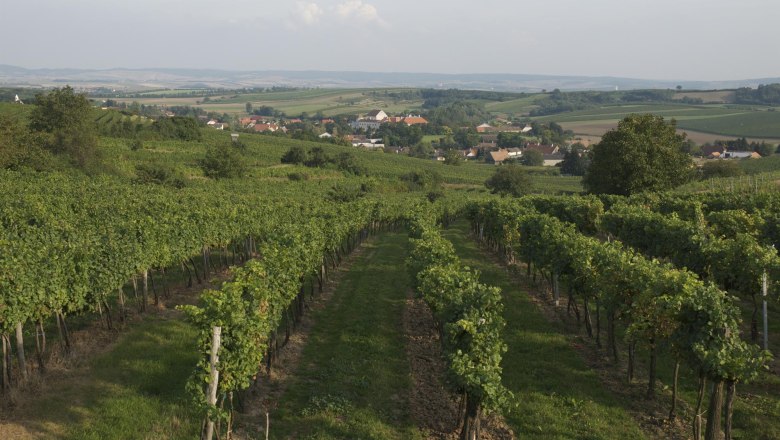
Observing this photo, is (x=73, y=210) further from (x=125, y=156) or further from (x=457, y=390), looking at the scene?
(x=125, y=156)

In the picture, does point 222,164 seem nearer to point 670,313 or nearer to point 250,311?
point 250,311

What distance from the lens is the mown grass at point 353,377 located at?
13.7 m

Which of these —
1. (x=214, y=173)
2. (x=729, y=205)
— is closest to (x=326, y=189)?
(x=214, y=173)

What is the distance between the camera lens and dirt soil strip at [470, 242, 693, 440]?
13711mm

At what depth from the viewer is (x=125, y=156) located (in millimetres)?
76562

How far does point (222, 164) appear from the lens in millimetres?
70812

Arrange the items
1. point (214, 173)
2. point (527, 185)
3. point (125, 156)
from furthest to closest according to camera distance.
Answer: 1. point (527, 185)
2. point (125, 156)
3. point (214, 173)

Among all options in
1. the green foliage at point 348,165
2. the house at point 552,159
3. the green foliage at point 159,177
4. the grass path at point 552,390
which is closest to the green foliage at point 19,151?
the green foliage at point 159,177

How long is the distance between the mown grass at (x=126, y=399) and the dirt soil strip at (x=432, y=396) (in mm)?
5334

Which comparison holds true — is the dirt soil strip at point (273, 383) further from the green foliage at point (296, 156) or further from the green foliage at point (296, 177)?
the green foliage at point (296, 156)

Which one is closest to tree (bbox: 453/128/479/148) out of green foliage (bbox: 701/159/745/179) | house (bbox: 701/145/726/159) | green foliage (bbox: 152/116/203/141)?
house (bbox: 701/145/726/159)

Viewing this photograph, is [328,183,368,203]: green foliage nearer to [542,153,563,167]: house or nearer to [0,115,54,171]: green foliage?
[0,115,54,171]: green foliage

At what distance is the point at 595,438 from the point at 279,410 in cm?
742

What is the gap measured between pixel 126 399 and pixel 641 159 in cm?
4911
